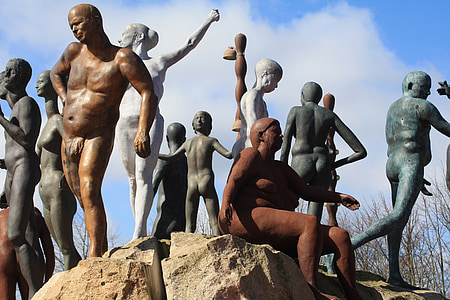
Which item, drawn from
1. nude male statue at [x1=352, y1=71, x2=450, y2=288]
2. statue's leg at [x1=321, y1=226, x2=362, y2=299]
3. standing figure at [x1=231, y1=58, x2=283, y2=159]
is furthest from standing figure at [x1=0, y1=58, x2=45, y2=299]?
nude male statue at [x1=352, y1=71, x2=450, y2=288]

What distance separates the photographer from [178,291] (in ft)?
17.4

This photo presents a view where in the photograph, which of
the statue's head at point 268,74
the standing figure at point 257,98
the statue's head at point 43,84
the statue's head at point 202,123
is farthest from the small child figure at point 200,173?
the statue's head at point 43,84

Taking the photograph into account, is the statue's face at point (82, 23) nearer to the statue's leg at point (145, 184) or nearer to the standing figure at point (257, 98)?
the statue's leg at point (145, 184)

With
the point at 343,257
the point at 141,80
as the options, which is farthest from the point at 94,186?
the point at 343,257

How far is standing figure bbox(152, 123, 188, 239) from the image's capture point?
9680 mm

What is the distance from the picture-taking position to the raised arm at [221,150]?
30.5 ft

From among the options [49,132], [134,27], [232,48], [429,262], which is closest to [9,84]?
[49,132]

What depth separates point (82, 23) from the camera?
21.6ft

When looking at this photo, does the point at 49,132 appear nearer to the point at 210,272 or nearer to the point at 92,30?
the point at 92,30

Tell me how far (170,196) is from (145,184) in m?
1.18

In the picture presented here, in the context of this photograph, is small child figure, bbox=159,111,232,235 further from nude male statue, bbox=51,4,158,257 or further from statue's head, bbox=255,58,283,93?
nude male statue, bbox=51,4,158,257

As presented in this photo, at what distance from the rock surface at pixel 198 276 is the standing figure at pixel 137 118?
100.0 inches

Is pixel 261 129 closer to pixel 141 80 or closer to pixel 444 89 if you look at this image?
pixel 141 80

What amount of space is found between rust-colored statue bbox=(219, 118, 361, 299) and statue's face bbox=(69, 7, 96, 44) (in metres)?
1.82
